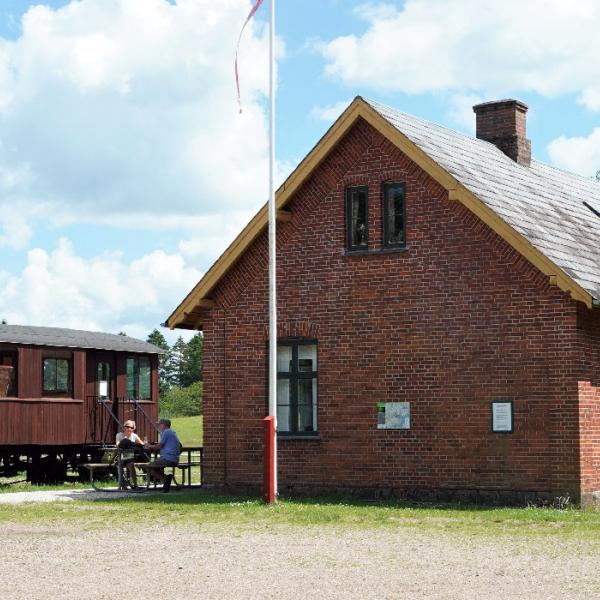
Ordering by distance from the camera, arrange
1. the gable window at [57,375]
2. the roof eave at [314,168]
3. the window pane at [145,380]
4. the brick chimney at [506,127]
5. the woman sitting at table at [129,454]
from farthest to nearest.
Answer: the window pane at [145,380]
the gable window at [57,375]
the brick chimney at [506,127]
the woman sitting at table at [129,454]
the roof eave at [314,168]

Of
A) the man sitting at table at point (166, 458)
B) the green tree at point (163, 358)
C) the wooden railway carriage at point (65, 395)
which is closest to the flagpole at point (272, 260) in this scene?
the man sitting at table at point (166, 458)

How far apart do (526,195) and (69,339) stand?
1319 centimetres

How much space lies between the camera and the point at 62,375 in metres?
31.2

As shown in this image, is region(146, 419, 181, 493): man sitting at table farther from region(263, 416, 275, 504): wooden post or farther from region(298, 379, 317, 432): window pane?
region(263, 416, 275, 504): wooden post

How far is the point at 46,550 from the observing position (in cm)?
1443

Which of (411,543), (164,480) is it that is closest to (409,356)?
(164,480)

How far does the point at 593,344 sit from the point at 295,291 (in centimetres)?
530

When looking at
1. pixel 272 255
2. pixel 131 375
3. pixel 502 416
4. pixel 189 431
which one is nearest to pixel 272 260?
pixel 272 255

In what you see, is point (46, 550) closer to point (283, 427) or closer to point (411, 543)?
point (411, 543)

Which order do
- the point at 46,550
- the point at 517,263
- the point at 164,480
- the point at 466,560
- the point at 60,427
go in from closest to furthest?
the point at 466,560 → the point at 46,550 → the point at 517,263 → the point at 164,480 → the point at 60,427

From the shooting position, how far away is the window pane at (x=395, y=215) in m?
22.0

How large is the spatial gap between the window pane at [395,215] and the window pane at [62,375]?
11868mm

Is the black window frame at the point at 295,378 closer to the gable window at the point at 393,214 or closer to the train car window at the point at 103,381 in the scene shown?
the gable window at the point at 393,214

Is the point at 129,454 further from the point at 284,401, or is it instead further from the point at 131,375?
the point at 131,375
